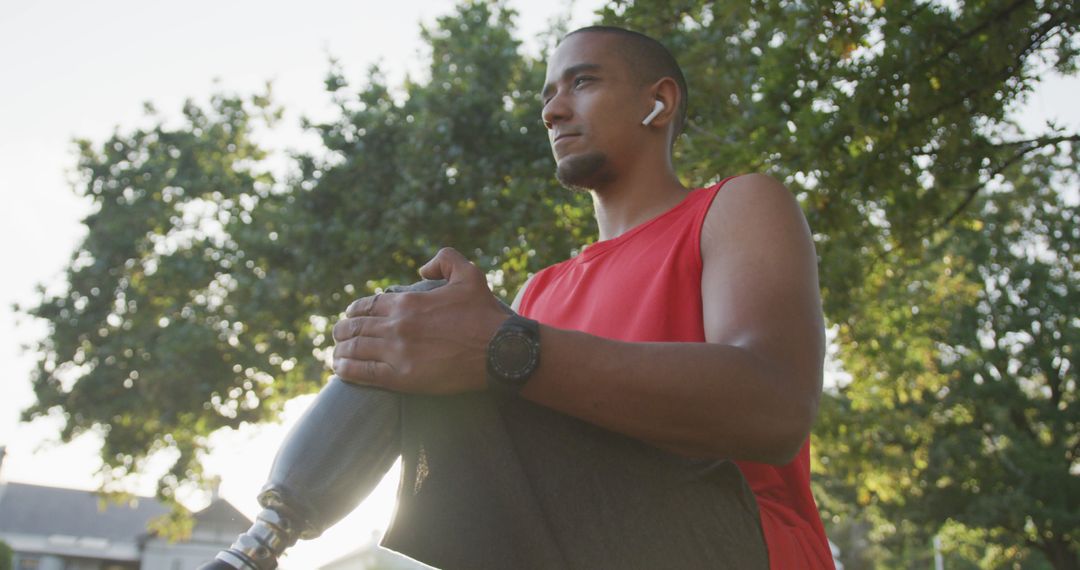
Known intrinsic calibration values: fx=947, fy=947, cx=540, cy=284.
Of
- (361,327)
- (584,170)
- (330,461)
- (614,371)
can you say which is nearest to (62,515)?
(584,170)

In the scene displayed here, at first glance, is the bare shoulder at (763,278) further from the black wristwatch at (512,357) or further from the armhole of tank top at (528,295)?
the armhole of tank top at (528,295)

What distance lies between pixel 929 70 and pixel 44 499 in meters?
55.7

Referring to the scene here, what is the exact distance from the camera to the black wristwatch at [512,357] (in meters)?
1.43

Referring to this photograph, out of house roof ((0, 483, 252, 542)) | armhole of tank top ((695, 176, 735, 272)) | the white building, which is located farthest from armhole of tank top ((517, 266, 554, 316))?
house roof ((0, 483, 252, 542))

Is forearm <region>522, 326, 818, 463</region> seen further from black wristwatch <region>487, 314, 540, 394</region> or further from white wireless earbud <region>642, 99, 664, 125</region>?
white wireless earbud <region>642, 99, 664, 125</region>

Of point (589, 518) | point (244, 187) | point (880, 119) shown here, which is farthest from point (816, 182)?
point (244, 187)

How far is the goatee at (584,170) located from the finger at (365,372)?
3.27 feet

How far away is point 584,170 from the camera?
94.0 inches

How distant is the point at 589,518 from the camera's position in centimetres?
155

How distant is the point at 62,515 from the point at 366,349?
56678 mm

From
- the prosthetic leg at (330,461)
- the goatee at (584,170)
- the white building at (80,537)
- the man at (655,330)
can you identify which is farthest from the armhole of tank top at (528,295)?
the white building at (80,537)

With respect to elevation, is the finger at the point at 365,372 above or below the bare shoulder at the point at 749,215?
below

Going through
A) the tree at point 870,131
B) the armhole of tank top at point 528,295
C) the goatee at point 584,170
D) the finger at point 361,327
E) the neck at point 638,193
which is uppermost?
the tree at point 870,131

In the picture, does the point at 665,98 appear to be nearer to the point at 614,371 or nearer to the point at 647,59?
the point at 647,59
